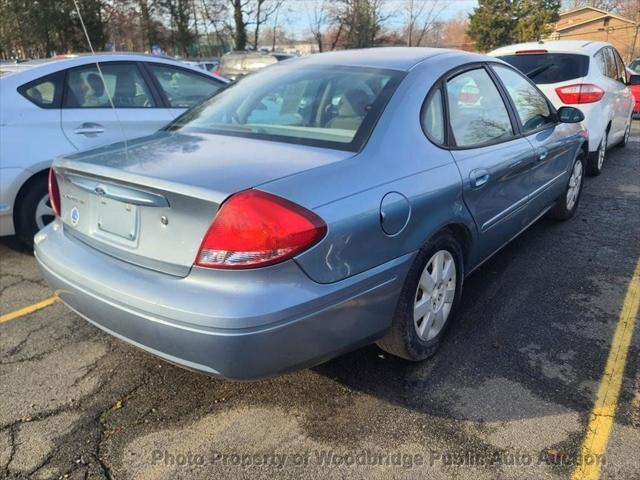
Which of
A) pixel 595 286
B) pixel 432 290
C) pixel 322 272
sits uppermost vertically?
pixel 322 272

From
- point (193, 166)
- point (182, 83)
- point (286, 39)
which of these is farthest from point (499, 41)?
point (193, 166)

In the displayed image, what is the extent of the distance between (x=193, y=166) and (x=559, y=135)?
3162 mm

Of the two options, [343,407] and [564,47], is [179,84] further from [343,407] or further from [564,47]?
[564,47]

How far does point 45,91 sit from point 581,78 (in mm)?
5653

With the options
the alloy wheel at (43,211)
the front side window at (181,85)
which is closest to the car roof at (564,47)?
the front side window at (181,85)

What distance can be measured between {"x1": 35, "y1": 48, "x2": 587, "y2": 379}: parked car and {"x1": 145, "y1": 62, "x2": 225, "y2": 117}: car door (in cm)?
191

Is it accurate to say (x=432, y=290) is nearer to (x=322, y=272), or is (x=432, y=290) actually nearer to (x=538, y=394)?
(x=538, y=394)

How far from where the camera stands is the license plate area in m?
2.28

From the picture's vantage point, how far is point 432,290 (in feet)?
9.14

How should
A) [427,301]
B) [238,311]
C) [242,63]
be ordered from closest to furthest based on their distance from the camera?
[238,311]
[427,301]
[242,63]

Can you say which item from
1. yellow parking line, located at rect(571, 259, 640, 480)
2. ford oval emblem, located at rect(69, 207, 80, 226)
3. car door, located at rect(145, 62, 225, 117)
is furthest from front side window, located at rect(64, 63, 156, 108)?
yellow parking line, located at rect(571, 259, 640, 480)

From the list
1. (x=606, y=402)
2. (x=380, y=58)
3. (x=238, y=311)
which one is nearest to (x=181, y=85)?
(x=380, y=58)

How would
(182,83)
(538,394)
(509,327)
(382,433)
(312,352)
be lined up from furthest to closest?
(182,83) → (509,327) → (538,394) → (382,433) → (312,352)

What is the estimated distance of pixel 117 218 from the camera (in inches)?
92.8
